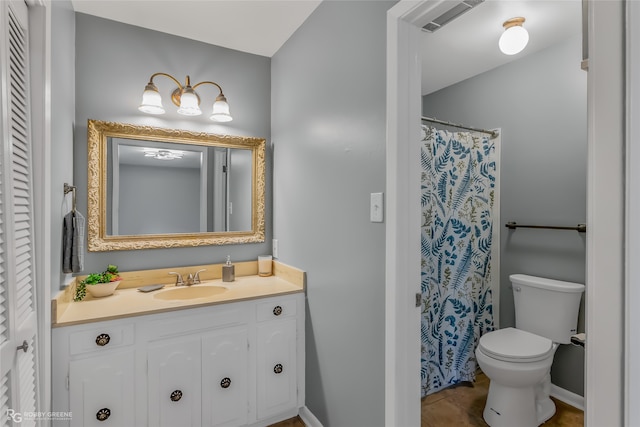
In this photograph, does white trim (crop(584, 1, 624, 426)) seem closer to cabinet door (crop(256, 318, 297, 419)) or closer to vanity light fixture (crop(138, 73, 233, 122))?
cabinet door (crop(256, 318, 297, 419))

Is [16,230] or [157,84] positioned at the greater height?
[157,84]

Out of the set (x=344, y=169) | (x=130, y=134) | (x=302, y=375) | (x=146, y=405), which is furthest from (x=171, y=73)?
(x=302, y=375)

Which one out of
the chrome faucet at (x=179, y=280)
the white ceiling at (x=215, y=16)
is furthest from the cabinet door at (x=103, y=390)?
the white ceiling at (x=215, y=16)

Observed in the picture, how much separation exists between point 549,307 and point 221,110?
2468 mm

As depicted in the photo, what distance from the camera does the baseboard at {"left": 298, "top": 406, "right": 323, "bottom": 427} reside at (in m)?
1.82

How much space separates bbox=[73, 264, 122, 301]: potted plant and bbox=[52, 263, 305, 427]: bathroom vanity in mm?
46

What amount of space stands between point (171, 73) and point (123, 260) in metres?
1.22

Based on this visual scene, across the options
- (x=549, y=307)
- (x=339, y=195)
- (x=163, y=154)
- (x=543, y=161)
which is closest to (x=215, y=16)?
(x=163, y=154)

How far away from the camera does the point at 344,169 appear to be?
1.61 meters

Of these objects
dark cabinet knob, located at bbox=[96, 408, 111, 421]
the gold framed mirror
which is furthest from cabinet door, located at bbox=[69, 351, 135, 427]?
the gold framed mirror

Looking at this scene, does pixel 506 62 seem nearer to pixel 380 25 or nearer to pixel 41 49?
pixel 380 25

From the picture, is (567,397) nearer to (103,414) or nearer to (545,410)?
(545,410)

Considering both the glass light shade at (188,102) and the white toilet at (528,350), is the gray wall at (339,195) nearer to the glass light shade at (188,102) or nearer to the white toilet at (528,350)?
the glass light shade at (188,102)

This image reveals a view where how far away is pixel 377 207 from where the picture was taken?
1.37m
